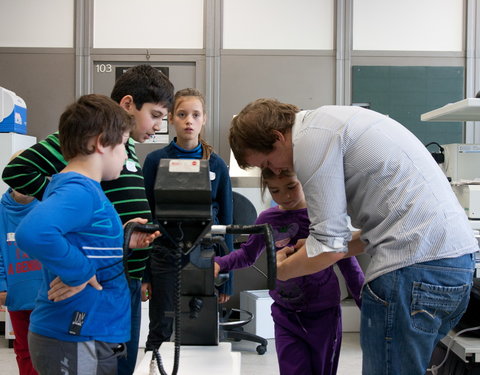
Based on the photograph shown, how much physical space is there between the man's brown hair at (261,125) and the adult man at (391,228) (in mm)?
83

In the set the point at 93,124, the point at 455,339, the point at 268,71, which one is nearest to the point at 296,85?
the point at 268,71

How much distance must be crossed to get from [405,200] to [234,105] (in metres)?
3.06

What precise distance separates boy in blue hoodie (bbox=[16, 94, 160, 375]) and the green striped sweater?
0.25 m

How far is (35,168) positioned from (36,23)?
304 cm

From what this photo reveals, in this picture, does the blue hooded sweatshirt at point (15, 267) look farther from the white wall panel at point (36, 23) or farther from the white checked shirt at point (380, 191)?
the white wall panel at point (36, 23)

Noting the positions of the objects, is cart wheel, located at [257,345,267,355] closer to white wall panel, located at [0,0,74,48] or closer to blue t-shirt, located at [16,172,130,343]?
blue t-shirt, located at [16,172,130,343]

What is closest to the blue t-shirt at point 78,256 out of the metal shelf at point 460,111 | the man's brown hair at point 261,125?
the man's brown hair at point 261,125

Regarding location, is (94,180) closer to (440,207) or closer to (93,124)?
(93,124)

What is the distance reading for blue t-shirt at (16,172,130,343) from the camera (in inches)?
43.9

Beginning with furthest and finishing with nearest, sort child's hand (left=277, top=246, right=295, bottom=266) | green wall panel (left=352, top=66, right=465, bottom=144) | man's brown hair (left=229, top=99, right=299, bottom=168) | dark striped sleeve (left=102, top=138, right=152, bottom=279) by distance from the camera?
green wall panel (left=352, top=66, right=465, bottom=144) < dark striped sleeve (left=102, top=138, right=152, bottom=279) < child's hand (left=277, top=246, right=295, bottom=266) < man's brown hair (left=229, top=99, right=299, bottom=168)

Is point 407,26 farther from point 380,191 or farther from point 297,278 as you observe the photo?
point 380,191

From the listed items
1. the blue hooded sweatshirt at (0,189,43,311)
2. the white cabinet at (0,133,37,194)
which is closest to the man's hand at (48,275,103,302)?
the blue hooded sweatshirt at (0,189,43,311)

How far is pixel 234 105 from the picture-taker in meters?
4.18

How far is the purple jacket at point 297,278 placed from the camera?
170cm
